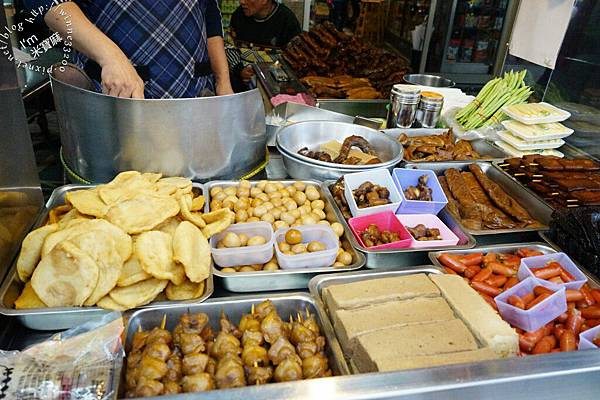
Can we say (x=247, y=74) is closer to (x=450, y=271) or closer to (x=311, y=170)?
(x=311, y=170)

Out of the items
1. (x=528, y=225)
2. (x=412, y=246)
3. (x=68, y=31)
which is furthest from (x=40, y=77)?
(x=528, y=225)

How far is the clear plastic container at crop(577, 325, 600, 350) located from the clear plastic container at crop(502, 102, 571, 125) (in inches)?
71.3

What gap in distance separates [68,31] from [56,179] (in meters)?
2.78

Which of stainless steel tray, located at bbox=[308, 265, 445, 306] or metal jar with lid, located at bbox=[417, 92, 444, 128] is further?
metal jar with lid, located at bbox=[417, 92, 444, 128]

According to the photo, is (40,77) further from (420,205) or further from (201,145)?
(420,205)

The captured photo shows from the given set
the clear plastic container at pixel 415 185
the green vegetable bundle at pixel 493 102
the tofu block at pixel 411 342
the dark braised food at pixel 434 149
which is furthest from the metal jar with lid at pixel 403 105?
the tofu block at pixel 411 342

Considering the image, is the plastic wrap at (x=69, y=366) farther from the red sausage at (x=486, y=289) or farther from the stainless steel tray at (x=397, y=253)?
the red sausage at (x=486, y=289)

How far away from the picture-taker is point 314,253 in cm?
170

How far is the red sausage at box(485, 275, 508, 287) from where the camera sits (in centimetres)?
171

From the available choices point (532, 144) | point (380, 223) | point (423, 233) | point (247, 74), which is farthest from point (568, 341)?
point (247, 74)

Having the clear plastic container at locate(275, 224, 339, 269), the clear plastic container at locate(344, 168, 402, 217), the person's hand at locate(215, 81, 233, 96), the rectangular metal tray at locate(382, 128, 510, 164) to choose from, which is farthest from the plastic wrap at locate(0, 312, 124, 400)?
the rectangular metal tray at locate(382, 128, 510, 164)

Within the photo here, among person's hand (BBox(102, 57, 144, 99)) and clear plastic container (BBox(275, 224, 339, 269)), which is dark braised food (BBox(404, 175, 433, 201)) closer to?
clear plastic container (BBox(275, 224, 339, 269))

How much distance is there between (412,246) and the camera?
1.86 meters

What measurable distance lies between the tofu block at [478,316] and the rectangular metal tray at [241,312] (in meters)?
0.42
